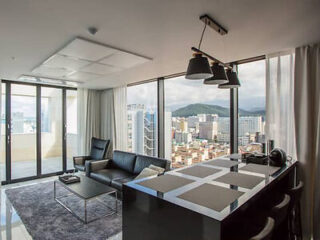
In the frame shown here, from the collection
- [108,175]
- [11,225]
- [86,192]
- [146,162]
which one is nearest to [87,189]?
[86,192]

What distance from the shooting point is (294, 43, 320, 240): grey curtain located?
2.40m

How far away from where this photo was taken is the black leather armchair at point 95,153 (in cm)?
501

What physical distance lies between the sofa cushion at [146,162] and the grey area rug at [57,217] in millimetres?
750

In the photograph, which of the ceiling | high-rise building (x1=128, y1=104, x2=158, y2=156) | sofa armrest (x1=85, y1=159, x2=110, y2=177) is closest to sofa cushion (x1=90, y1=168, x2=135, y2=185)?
sofa armrest (x1=85, y1=159, x2=110, y2=177)

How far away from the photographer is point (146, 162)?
153 inches

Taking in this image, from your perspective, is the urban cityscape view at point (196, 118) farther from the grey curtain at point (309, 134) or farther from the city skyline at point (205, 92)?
the grey curtain at point (309, 134)

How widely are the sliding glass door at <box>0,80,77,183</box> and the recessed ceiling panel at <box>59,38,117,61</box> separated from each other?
323 cm

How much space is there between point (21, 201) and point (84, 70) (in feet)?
8.68

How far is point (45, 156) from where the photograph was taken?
5.41 metres

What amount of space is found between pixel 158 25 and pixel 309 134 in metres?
2.26

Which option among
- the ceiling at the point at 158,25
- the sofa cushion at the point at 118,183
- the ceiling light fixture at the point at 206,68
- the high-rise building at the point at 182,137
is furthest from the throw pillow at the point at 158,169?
the ceiling at the point at 158,25

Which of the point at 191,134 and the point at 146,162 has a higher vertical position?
the point at 191,134

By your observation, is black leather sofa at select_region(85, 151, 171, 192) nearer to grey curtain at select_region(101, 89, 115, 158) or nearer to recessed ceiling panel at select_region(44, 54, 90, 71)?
grey curtain at select_region(101, 89, 115, 158)

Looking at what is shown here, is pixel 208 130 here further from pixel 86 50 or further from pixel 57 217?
pixel 57 217
